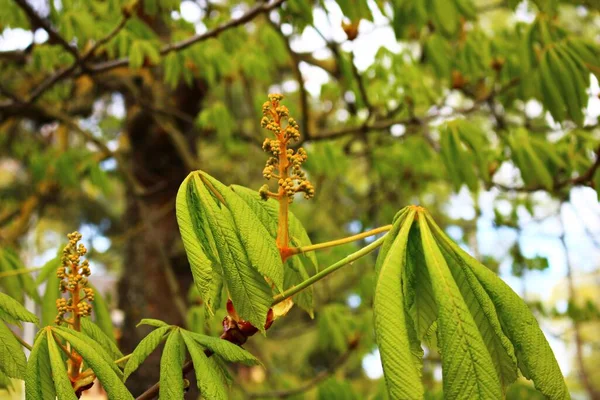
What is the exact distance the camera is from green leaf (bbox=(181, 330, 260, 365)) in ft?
2.83

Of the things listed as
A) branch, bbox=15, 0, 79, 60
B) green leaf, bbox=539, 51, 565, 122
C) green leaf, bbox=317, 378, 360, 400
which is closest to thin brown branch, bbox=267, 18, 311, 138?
branch, bbox=15, 0, 79, 60

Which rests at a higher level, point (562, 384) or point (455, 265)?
point (455, 265)

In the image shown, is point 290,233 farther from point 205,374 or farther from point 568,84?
point 568,84

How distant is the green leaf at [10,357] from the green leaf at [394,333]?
1.79 ft

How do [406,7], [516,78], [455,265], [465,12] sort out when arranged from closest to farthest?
1. [455,265]
2. [406,7]
3. [465,12]
4. [516,78]

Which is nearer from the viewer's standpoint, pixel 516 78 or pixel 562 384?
pixel 562 384

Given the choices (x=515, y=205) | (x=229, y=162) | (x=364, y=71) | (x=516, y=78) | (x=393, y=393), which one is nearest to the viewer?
(x=393, y=393)

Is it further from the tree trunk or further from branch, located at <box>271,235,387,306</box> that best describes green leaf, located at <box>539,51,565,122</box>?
the tree trunk

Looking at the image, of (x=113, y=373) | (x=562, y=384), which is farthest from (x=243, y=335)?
(x=562, y=384)

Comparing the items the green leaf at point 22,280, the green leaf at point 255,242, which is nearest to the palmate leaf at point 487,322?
the green leaf at point 255,242

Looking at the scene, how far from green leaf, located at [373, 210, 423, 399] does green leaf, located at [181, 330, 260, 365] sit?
0.71ft

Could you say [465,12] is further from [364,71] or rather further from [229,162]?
[229,162]

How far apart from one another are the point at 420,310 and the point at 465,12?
5.67 ft

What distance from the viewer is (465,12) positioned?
2281 mm
